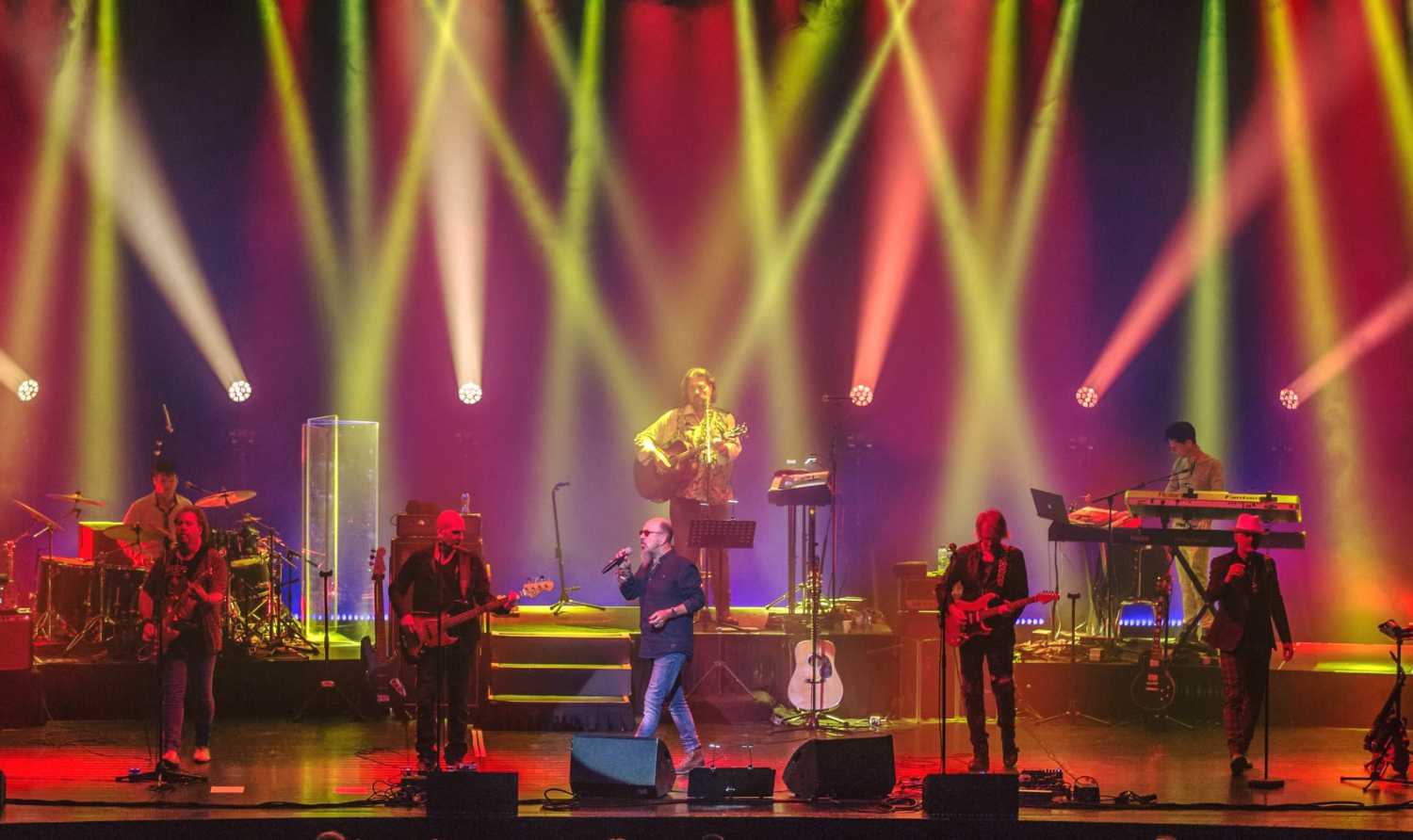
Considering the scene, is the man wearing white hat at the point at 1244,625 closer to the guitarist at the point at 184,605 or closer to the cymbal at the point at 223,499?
the guitarist at the point at 184,605

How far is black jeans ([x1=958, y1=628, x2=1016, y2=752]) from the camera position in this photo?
10109 mm

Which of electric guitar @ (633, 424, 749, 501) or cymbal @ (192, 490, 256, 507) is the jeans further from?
electric guitar @ (633, 424, 749, 501)

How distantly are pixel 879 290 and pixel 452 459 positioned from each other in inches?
203

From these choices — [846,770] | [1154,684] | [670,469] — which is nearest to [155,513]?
[670,469]

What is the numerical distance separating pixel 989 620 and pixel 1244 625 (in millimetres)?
1911

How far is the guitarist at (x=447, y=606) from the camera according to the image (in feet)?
33.1

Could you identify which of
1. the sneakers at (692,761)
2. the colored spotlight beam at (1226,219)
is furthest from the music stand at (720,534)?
the colored spotlight beam at (1226,219)

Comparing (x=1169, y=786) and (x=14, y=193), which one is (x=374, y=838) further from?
(x=14, y=193)

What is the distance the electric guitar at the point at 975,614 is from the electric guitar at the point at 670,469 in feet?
11.5

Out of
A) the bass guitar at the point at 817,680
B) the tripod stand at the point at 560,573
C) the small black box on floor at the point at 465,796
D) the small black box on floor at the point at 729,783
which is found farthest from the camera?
the tripod stand at the point at 560,573

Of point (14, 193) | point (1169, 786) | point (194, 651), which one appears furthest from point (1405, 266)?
point (14, 193)

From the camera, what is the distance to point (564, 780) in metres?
9.98

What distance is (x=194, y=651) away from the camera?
10.3 metres

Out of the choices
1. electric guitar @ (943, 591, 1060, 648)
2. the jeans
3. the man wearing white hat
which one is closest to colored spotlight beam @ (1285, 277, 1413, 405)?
the man wearing white hat
